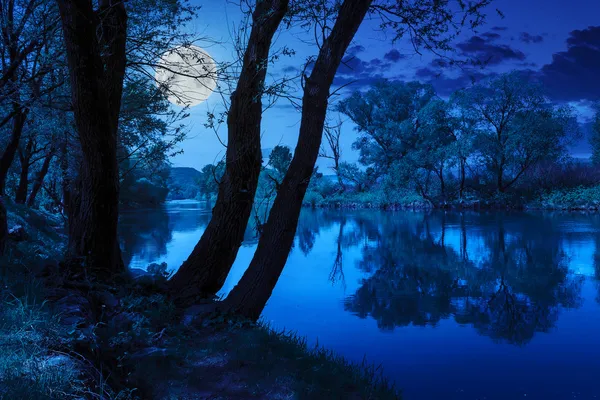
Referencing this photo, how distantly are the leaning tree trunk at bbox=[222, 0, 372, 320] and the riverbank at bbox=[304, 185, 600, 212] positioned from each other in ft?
102

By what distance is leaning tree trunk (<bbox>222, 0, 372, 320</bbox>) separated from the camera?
220 inches

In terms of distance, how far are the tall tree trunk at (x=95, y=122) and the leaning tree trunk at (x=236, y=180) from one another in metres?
1.16

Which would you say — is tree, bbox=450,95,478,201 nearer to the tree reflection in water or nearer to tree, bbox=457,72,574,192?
tree, bbox=457,72,574,192

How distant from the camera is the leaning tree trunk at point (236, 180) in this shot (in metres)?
6.03

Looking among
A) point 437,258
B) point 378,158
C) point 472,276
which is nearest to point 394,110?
point 378,158

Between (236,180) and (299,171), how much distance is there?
102 centimetres

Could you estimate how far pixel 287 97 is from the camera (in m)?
5.86

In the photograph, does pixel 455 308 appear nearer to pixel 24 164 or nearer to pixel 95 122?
pixel 95 122

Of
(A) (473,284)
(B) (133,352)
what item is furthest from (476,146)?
(B) (133,352)

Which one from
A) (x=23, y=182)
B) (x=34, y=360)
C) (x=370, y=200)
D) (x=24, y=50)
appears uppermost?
(x=24, y=50)

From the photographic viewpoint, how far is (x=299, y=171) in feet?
18.7

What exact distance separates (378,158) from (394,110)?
16.3 ft

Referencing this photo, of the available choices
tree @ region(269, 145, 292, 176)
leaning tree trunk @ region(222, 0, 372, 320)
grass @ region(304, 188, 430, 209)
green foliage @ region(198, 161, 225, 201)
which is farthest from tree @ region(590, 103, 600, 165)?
leaning tree trunk @ region(222, 0, 372, 320)

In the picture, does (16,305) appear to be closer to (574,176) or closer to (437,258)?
(437,258)
